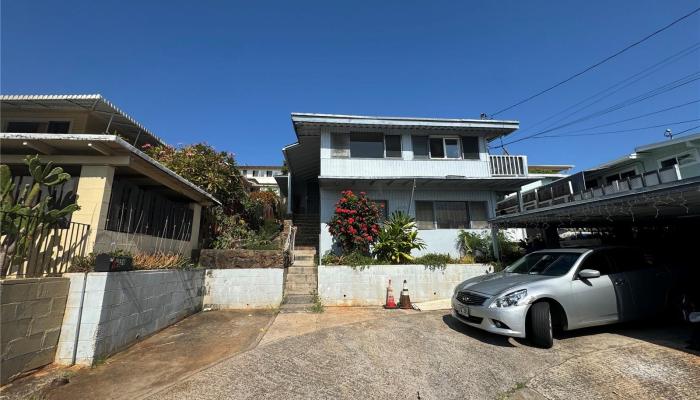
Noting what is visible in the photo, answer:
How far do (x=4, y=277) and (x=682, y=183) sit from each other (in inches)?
397

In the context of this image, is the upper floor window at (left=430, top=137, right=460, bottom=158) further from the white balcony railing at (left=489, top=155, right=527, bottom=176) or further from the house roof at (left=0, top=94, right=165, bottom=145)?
the house roof at (left=0, top=94, right=165, bottom=145)

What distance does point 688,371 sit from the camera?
13.2 feet

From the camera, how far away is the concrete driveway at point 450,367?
3.71 m

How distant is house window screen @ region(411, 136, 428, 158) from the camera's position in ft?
41.1

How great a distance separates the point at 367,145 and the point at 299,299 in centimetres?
671

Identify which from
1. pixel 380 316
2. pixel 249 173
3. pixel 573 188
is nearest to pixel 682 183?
pixel 380 316

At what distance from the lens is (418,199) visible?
12.2 metres

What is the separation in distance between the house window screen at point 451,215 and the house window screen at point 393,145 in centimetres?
261

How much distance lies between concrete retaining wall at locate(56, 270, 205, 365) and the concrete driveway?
1.83 meters

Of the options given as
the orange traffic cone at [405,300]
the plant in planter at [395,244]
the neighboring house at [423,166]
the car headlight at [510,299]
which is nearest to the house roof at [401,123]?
the neighboring house at [423,166]

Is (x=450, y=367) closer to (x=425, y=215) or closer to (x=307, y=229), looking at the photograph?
(x=425, y=215)

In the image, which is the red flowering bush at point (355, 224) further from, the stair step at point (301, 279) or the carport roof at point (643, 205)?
the carport roof at point (643, 205)

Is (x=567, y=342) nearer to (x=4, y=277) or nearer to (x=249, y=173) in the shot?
(x=4, y=277)

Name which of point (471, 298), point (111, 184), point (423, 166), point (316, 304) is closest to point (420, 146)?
point (423, 166)
